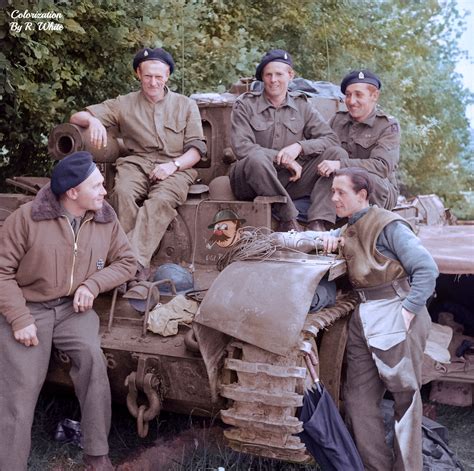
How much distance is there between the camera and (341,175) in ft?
13.3

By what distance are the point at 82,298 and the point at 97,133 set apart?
147 centimetres

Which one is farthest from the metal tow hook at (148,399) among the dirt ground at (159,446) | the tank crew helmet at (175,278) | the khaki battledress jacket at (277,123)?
the khaki battledress jacket at (277,123)

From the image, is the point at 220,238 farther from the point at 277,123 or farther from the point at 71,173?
the point at 71,173

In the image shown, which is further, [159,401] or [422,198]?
[422,198]

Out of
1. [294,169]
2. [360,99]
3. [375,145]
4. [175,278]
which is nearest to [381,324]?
[175,278]

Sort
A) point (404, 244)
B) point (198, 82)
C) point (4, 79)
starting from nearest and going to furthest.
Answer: point (404, 244) → point (4, 79) → point (198, 82)

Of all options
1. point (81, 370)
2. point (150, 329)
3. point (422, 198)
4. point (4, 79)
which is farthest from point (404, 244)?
point (422, 198)

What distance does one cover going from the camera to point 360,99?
17.2 ft

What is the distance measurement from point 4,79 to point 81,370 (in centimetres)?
354

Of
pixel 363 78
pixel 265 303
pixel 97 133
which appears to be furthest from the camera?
pixel 363 78

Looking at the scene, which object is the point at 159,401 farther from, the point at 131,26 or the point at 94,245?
the point at 131,26

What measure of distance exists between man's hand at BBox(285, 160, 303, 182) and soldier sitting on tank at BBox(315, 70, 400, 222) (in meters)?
0.15


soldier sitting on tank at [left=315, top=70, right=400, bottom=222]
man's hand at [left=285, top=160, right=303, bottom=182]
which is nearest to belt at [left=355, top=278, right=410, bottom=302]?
soldier sitting on tank at [left=315, top=70, right=400, bottom=222]

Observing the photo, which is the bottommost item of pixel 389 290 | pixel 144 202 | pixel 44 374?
pixel 44 374
